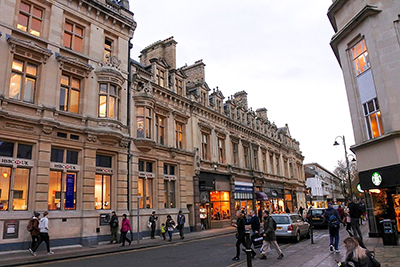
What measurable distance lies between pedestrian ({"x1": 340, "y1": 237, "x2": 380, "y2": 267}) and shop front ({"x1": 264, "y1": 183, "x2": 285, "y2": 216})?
35.3 m

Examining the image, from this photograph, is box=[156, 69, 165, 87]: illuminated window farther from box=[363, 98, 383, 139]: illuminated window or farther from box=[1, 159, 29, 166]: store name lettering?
box=[363, 98, 383, 139]: illuminated window

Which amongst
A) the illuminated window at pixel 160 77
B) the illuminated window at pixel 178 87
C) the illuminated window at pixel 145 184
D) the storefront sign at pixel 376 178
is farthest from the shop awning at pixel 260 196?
the storefront sign at pixel 376 178

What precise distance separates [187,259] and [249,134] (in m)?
28.8

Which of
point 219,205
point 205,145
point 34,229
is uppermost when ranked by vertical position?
point 205,145

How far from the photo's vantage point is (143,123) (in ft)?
72.4

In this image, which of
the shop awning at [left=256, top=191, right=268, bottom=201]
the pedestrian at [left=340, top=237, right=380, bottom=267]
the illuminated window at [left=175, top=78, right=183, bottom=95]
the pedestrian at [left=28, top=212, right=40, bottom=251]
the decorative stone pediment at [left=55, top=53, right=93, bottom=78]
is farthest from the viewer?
the shop awning at [left=256, top=191, right=268, bottom=201]

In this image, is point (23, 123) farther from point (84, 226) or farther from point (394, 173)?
point (394, 173)

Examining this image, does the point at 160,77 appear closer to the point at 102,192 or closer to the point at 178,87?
the point at 178,87

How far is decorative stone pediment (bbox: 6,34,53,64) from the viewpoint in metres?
15.2

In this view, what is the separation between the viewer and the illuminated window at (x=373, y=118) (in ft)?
50.1

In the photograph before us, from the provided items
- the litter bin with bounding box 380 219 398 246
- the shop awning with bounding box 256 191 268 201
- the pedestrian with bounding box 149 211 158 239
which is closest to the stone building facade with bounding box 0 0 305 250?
the pedestrian with bounding box 149 211 158 239

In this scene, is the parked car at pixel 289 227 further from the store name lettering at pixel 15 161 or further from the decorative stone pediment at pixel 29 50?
the decorative stone pediment at pixel 29 50

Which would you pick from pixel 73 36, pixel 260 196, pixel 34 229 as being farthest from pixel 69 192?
pixel 260 196

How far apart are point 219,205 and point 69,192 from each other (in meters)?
16.4
